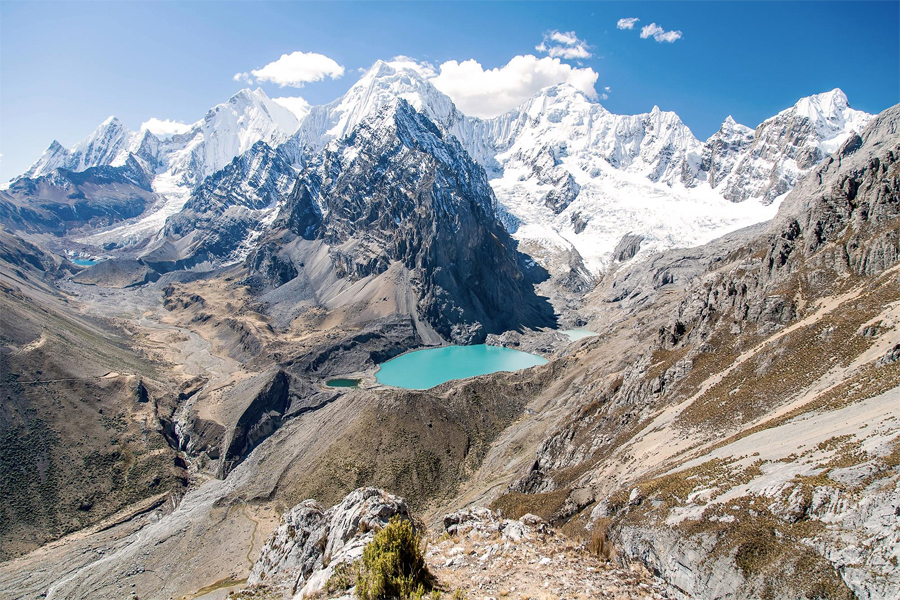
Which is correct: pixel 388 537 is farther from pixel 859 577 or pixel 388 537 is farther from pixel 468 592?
pixel 859 577

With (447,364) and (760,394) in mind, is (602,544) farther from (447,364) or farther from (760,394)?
(447,364)

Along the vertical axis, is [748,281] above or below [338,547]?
above

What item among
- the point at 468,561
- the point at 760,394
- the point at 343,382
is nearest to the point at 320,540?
the point at 468,561

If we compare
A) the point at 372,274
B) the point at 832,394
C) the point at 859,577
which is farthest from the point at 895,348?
the point at 372,274

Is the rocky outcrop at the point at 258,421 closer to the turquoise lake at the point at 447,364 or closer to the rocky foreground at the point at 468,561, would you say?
the turquoise lake at the point at 447,364

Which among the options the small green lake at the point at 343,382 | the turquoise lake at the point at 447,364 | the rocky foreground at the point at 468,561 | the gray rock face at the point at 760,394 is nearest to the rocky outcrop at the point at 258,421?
the small green lake at the point at 343,382
